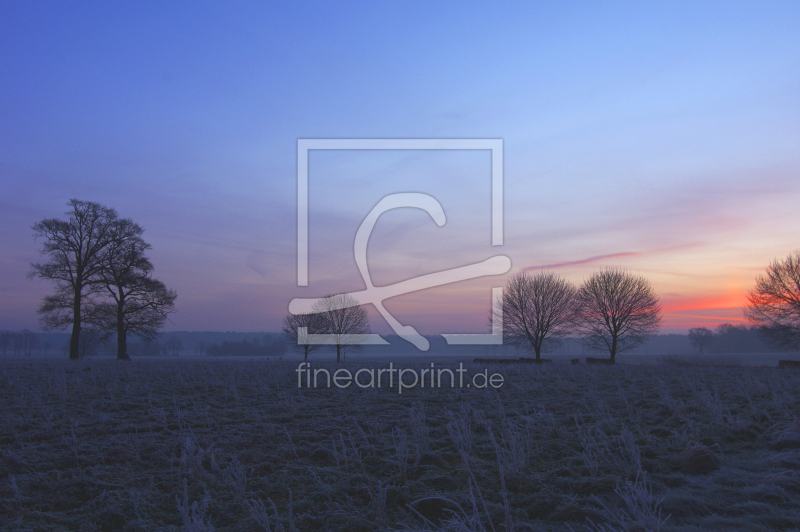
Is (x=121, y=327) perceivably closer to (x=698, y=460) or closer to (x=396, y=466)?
(x=396, y=466)

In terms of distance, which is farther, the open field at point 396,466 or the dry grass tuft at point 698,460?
the dry grass tuft at point 698,460

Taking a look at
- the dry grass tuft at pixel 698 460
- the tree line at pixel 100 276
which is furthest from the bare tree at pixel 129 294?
the dry grass tuft at pixel 698 460

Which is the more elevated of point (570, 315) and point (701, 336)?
point (570, 315)

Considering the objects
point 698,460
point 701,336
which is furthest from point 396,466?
point 701,336

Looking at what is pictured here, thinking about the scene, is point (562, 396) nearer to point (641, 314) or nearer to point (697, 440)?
point (697, 440)

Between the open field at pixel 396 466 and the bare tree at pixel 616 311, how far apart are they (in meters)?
34.2

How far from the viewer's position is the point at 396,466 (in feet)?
20.0

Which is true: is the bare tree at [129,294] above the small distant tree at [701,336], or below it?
above

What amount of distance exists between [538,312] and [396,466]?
3972cm

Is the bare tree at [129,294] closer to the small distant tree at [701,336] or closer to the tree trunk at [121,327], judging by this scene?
the tree trunk at [121,327]

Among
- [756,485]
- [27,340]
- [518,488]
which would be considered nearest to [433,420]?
[518,488]

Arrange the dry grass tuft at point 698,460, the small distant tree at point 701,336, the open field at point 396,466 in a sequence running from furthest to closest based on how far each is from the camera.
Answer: the small distant tree at point 701,336 → the dry grass tuft at point 698,460 → the open field at point 396,466

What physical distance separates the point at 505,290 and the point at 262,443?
133ft

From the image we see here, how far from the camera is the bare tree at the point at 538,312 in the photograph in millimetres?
43344
